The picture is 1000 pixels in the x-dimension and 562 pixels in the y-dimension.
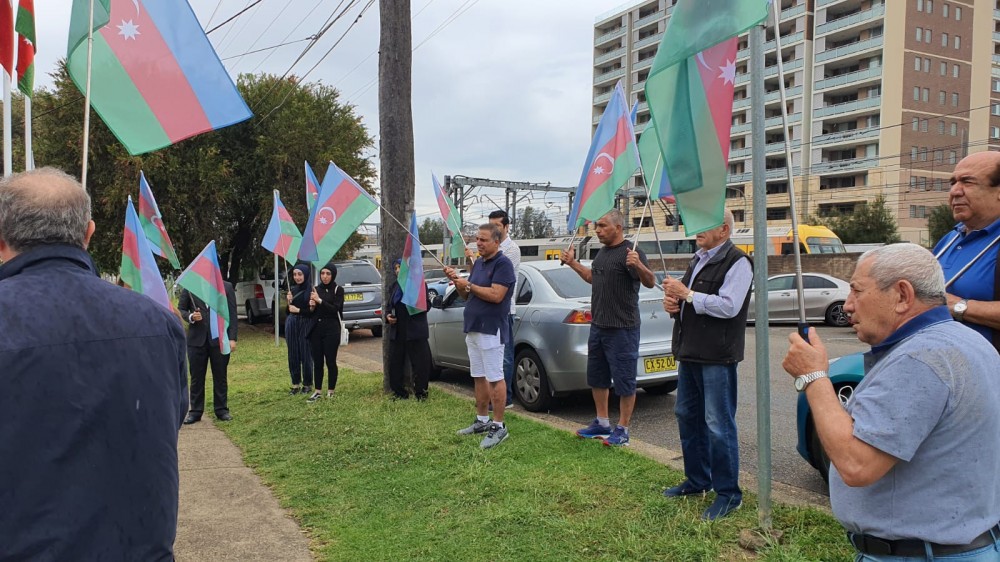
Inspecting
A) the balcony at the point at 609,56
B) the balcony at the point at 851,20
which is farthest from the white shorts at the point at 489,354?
the balcony at the point at 609,56

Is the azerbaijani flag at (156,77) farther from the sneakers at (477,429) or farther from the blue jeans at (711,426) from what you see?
the sneakers at (477,429)

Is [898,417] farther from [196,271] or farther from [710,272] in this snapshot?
[196,271]

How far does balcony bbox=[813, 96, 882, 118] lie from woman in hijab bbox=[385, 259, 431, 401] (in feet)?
195

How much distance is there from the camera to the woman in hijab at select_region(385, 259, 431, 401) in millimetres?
7770

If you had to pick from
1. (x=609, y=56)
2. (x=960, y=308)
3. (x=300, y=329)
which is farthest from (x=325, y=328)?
(x=609, y=56)

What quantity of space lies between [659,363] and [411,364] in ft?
9.18

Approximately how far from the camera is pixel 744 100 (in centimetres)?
6562

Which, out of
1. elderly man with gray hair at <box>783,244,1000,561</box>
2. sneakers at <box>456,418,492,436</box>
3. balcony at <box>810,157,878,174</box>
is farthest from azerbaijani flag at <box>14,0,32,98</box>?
balcony at <box>810,157,878,174</box>

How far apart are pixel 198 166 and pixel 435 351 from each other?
10.4 metres

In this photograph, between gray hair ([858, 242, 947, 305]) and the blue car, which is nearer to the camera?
gray hair ([858, 242, 947, 305])

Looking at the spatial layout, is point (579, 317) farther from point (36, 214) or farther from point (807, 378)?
point (36, 214)

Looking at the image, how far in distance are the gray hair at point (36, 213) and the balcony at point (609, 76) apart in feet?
270

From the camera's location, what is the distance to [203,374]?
7465 mm

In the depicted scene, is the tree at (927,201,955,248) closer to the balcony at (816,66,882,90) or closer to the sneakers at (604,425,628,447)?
the balcony at (816,66,882,90)
